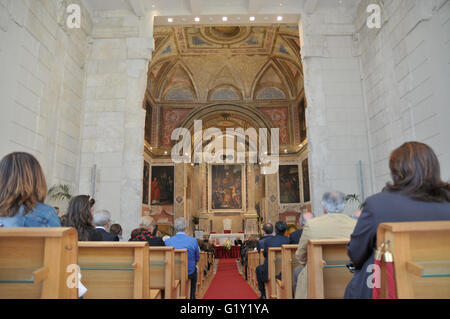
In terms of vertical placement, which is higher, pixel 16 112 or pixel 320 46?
pixel 320 46

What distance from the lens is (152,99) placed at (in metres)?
18.0

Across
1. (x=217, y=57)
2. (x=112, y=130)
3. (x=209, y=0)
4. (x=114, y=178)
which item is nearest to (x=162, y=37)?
(x=217, y=57)

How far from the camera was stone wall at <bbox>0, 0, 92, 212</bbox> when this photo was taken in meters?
5.63

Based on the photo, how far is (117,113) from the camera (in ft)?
28.0

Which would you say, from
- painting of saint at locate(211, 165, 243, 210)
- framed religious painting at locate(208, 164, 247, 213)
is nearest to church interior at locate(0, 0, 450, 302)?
framed religious painting at locate(208, 164, 247, 213)

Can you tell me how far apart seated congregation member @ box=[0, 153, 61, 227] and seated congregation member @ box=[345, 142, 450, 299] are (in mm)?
1843

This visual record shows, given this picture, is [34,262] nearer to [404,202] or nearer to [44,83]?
[404,202]

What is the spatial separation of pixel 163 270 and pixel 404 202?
2.40 meters

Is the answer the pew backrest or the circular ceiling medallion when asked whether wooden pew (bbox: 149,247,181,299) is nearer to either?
the pew backrest

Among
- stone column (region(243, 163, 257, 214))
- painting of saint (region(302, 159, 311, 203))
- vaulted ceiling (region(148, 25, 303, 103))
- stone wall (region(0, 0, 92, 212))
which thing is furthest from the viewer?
stone column (region(243, 163, 257, 214))

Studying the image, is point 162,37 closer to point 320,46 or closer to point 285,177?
point 320,46

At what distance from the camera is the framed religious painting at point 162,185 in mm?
17797
